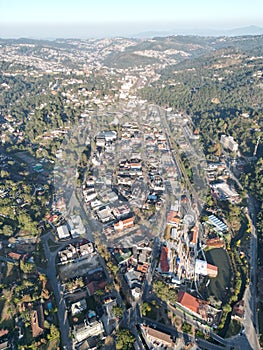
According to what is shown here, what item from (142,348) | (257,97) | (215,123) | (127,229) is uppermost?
(257,97)

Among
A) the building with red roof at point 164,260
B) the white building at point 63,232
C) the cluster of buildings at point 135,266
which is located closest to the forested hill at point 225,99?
the building with red roof at point 164,260

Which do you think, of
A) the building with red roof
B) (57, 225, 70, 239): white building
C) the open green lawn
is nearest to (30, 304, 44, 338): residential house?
(57, 225, 70, 239): white building

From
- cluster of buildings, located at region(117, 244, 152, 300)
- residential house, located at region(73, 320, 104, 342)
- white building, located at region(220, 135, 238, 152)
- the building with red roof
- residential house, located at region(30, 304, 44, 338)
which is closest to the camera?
residential house, located at region(73, 320, 104, 342)

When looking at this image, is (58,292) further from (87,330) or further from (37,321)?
(87,330)

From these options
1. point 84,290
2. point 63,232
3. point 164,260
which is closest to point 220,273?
point 164,260

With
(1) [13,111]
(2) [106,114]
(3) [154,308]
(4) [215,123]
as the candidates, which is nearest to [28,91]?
(1) [13,111]

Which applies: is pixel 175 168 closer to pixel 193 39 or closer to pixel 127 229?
pixel 127 229

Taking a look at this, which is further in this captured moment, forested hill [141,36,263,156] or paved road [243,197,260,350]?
forested hill [141,36,263,156]

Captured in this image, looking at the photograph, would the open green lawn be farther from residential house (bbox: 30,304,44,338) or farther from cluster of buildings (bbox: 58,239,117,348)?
residential house (bbox: 30,304,44,338)
